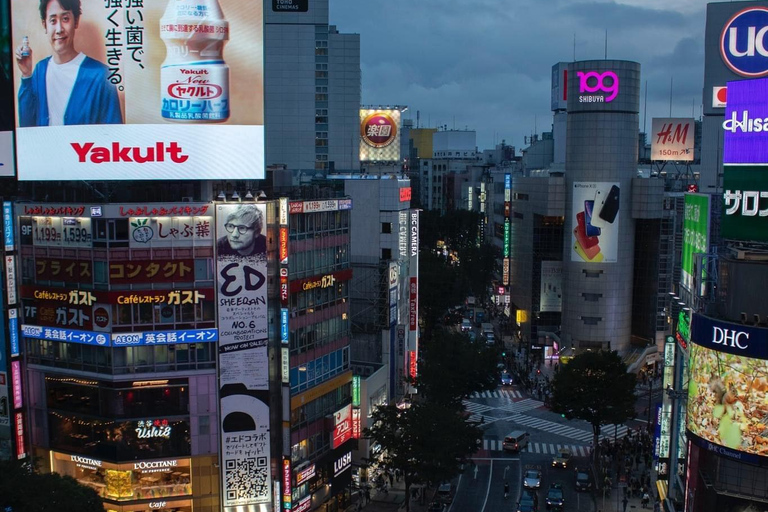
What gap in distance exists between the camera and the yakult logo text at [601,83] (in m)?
91.2

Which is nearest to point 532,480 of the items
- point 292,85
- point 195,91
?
point 195,91

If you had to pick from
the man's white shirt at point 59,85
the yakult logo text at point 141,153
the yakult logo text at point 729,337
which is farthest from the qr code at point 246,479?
the yakult logo text at point 729,337

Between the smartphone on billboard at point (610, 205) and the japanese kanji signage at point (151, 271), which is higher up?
the smartphone on billboard at point (610, 205)

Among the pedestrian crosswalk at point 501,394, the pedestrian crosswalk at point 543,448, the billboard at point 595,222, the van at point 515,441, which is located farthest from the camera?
the billboard at point 595,222

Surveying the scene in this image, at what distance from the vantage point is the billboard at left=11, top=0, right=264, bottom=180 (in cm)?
5016

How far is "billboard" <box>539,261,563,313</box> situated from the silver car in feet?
133

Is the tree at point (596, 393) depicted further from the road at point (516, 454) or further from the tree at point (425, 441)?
the tree at point (425, 441)

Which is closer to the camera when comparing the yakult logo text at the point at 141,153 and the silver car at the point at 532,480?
the yakult logo text at the point at 141,153

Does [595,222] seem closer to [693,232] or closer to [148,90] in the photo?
[693,232]

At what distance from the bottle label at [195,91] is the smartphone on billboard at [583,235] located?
52.8 meters

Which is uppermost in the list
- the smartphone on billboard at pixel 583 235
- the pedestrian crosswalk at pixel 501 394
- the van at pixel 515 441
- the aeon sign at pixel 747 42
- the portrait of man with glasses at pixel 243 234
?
the aeon sign at pixel 747 42

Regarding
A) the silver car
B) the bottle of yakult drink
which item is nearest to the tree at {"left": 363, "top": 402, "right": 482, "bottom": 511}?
the silver car

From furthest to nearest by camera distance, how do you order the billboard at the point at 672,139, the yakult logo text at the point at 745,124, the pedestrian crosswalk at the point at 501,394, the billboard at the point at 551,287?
the billboard at the point at 551,287
the billboard at the point at 672,139
the pedestrian crosswalk at the point at 501,394
the yakult logo text at the point at 745,124

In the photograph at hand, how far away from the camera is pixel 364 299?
75.1 meters
